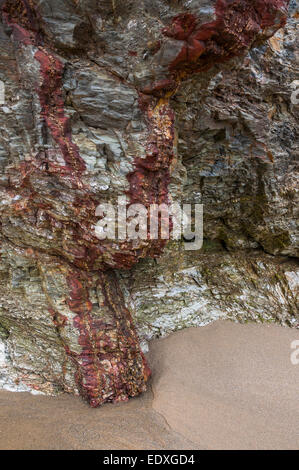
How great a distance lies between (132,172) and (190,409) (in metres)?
2.48

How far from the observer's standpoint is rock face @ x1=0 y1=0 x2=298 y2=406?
240 centimetres

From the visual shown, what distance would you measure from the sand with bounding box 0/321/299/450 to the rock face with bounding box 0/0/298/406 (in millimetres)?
258

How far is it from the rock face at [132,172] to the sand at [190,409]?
0.26 meters

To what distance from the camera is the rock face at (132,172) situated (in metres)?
2.40

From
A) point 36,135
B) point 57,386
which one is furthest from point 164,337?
point 36,135

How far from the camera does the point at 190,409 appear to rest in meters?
2.97

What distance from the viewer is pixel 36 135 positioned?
261 centimetres
